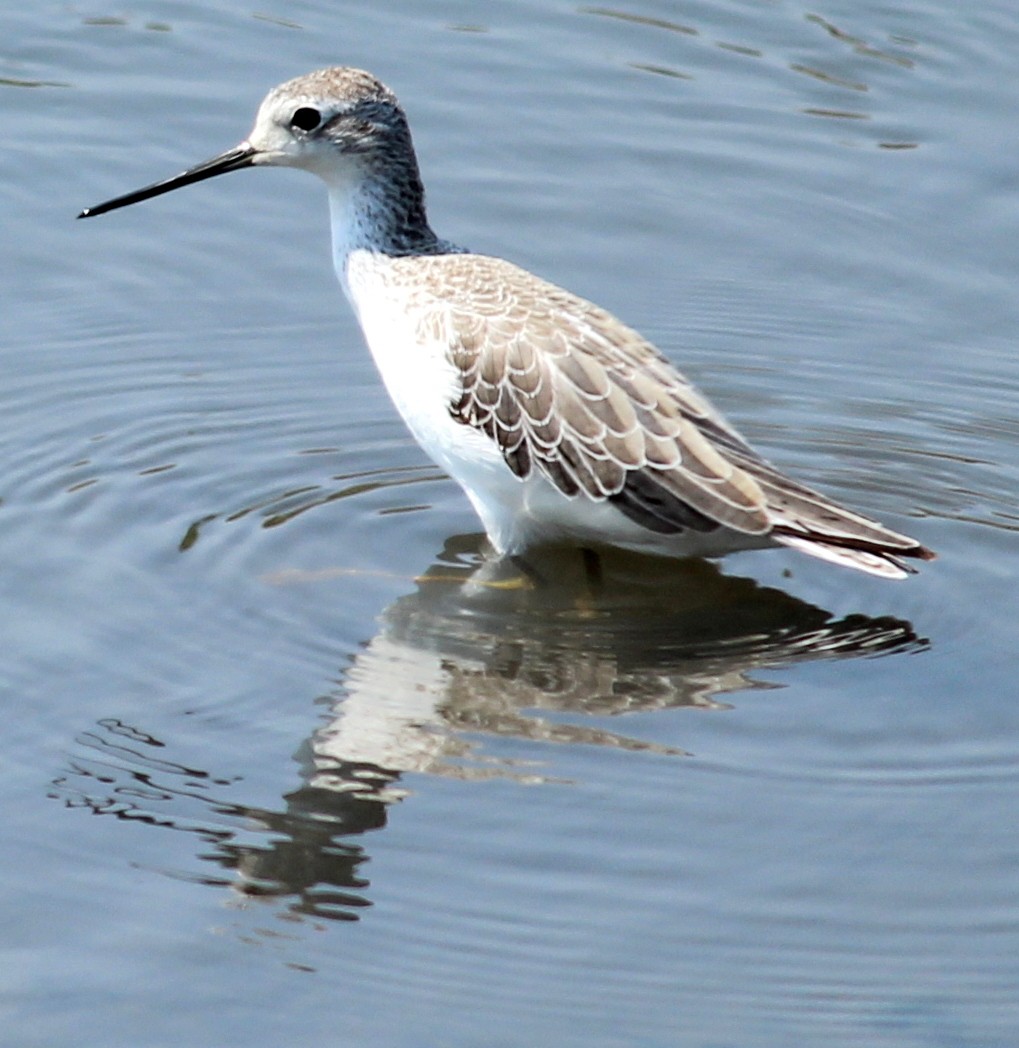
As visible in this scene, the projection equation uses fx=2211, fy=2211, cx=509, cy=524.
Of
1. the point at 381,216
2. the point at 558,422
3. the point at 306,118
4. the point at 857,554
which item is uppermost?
the point at 306,118

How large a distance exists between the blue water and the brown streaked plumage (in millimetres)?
364

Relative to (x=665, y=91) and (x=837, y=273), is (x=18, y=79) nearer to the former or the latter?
(x=665, y=91)

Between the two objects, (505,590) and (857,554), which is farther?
(505,590)

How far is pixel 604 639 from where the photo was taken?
8203 millimetres

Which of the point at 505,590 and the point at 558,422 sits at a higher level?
the point at 558,422

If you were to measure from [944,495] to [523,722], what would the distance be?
264 centimetres

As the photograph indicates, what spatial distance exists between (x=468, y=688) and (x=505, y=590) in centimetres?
95

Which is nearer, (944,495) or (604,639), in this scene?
(604,639)

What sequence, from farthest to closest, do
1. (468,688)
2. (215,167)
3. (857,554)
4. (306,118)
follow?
(215,167) < (306,118) < (857,554) < (468,688)

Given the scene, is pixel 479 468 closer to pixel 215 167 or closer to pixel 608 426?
pixel 608 426

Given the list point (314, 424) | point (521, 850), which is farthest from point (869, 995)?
point (314, 424)

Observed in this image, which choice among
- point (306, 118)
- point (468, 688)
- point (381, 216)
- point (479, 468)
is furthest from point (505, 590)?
point (306, 118)

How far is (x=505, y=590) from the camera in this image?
28.4ft

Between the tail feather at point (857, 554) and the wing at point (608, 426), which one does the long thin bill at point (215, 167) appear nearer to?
the wing at point (608, 426)
